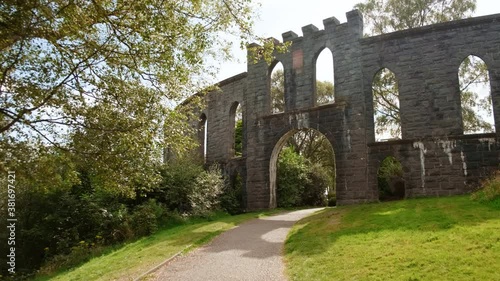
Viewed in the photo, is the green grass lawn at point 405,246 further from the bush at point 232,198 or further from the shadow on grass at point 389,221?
the bush at point 232,198

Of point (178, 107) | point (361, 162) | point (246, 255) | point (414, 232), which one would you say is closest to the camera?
point (414, 232)

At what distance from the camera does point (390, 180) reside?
19.8 metres

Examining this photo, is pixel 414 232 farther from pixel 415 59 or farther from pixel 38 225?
pixel 38 225

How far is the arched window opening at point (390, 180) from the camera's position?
19.7m

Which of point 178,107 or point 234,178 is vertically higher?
point 178,107

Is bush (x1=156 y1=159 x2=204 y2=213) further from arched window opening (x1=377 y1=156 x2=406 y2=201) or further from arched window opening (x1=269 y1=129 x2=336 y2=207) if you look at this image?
arched window opening (x1=377 y1=156 x2=406 y2=201)

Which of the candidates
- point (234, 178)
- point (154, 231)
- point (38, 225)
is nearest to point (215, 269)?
point (154, 231)

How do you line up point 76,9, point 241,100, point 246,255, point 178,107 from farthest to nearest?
point 241,100, point 178,107, point 246,255, point 76,9

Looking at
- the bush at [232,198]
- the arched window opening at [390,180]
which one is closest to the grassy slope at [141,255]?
the bush at [232,198]

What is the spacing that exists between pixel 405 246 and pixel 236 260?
3523 millimetres

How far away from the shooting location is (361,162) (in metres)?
15.5

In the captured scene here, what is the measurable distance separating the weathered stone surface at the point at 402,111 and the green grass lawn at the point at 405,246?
3.57 metres

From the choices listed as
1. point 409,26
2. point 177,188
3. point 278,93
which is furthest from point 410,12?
point 177,188

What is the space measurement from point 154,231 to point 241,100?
976 centimetres
